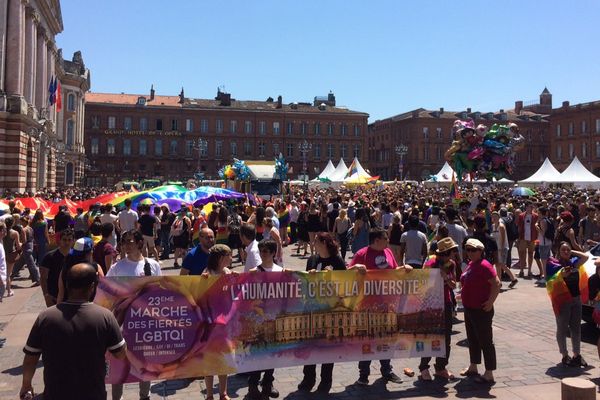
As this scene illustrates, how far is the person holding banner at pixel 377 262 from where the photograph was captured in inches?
236

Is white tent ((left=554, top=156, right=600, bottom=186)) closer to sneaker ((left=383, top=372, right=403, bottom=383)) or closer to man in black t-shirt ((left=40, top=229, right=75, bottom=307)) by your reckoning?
sneaker ((left=383, top=372, right=403, bottom=383))

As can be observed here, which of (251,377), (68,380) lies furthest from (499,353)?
(68,380)

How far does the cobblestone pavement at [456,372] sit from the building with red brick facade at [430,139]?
3010 inches

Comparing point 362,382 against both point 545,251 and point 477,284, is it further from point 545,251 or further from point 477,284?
point 545,251

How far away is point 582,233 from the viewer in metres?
12.9

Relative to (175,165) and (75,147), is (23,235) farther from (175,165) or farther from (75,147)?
(175,165)

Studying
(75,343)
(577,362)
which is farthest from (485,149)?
(75,343)

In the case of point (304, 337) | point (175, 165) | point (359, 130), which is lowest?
point (304, 337)

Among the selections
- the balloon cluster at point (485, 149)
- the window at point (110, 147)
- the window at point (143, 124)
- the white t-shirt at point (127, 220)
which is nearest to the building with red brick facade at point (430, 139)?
the window at point (143, 124)

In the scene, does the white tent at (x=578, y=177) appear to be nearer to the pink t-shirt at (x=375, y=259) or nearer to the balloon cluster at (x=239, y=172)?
the balloon cluster at (x=239, y=172)

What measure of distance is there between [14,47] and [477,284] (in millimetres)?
34812

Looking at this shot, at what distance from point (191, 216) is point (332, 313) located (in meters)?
11.2

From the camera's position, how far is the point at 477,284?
5.94m

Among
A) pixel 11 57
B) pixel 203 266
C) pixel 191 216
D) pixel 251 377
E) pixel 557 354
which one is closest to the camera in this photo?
pixel 251 377
